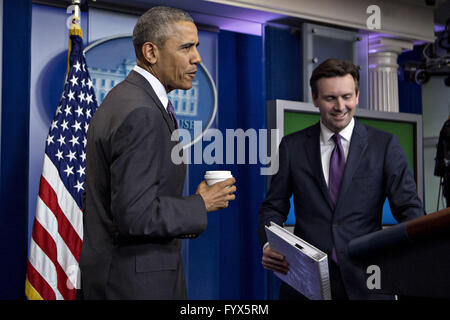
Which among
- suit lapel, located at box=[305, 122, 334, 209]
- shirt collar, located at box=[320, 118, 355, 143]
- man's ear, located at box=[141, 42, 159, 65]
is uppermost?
man's ear, located at box=[141, 42, 159, 65]

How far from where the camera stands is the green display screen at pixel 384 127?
3770 millimetres

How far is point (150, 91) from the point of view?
1.38m

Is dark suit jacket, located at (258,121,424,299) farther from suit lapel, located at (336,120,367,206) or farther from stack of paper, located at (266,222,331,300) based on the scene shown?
stack of paper, located at (266,222,331,300)

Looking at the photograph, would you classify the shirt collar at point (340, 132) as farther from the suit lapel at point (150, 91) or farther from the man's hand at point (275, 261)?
the suit lapel at point (150, 91)

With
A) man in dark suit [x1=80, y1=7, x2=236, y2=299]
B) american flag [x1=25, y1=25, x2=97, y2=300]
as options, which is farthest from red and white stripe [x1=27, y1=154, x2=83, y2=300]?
man in dark suit [x1=80, y1=7, x2=236, y2=299]

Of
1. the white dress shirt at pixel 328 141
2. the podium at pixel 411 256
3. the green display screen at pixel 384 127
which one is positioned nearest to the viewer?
the podium at pixel 411 256

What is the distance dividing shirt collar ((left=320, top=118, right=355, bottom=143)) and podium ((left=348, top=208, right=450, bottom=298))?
1.46 meters

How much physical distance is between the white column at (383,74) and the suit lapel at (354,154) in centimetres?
244

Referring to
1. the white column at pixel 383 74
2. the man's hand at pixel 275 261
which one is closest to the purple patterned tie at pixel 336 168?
the man's hand at pixel 275 261

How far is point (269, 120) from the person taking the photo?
3.72 metres

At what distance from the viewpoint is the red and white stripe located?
288 centimetres

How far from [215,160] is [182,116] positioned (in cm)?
45

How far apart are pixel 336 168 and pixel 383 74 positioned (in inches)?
104
